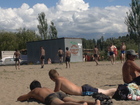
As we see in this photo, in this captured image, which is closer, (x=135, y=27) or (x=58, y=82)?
(x=58, y=82)

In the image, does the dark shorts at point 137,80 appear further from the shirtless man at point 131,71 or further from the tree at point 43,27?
the tree at point 43,27

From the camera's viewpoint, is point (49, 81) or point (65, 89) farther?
point (49, 81)

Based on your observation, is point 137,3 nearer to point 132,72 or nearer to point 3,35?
point 3,35

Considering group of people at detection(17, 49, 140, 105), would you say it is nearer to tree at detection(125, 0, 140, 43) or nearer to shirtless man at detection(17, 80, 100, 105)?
shirtless man at detection(17, 80, 100, 105)

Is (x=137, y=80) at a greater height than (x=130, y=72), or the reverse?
(x=130, y=72)

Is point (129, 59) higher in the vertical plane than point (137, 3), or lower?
lower

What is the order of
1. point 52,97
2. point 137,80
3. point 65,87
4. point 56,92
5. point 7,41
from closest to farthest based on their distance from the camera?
point 52,97, point 56,92, point 65,87, point 137,80, point 7,41

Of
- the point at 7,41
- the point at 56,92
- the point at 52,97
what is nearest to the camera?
the point at 52,97

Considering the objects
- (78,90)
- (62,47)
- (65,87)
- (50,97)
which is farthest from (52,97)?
(62,47)

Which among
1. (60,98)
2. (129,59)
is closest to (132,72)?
(129,59)

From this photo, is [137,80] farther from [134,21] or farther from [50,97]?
[134,21]

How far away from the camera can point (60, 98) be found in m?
5.11

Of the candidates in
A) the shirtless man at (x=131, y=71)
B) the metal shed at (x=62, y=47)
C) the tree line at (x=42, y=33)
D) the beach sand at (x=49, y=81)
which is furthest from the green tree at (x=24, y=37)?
the shirtless man at (x=131, y=71)

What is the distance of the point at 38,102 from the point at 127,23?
38.1m
